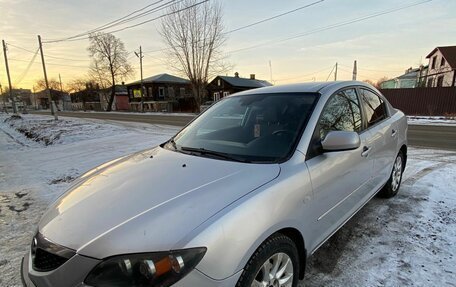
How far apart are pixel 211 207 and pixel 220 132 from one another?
4.55ft

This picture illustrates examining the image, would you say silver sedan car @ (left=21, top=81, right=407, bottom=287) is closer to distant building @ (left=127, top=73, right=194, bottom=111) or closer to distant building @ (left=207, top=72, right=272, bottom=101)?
distant building @ (left=207, top=72, right=272, bottom=101)

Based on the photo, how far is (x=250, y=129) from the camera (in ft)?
9.18

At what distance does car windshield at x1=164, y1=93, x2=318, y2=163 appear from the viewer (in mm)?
2387

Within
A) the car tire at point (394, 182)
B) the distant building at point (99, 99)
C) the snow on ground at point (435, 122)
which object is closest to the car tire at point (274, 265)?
the car tire at point (394, 182)

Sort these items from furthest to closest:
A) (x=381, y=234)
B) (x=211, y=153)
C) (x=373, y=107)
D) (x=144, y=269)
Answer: (x=373, y=107)
(x=381, y=234)
(x=211, y=153)
(x=144, y=269)

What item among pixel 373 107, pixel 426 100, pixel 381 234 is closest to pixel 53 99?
pixel 426 100

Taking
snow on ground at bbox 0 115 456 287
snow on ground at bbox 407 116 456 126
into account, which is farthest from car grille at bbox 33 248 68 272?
snow on ground at bbox 407 116 456 126

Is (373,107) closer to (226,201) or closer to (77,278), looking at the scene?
(226,201)

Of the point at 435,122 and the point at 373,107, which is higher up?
the point at 373,107

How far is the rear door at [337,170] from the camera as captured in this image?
2332mm

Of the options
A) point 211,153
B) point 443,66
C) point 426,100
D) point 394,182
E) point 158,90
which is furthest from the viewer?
point 158,90

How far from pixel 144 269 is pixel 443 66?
139 ft

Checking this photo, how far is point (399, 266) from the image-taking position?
263 cm

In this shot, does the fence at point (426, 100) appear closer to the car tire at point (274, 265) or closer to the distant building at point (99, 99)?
the car tire at point (274, 265)
